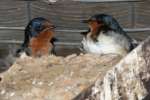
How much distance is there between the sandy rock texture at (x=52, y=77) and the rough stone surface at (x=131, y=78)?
4.8 inches

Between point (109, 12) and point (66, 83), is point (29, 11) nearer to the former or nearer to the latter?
point (109, 12)

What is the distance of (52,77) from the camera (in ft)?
9.00

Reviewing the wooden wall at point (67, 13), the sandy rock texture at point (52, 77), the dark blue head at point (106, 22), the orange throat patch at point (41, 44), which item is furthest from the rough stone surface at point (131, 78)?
the wooden wall at point (67, 13)

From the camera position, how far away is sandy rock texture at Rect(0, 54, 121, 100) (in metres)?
2.58

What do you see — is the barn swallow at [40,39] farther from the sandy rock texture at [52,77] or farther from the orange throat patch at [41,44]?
the sandy rock texture at [52,77]

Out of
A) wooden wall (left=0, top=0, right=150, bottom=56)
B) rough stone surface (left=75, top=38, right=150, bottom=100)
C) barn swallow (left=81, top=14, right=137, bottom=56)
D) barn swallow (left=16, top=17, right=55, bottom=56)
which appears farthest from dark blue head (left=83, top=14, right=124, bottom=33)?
rough stone surface (left=75, top=38, right=150, bottom=100)

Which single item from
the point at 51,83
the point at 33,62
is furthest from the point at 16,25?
the point at 51,83

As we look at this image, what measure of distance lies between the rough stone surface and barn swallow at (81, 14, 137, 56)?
3.01ft

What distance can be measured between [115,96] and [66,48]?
1657 mm

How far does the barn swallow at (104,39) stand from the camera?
329cm

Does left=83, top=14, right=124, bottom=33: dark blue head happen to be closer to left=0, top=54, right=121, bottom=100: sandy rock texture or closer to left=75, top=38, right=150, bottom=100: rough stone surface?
left=0, top=54, right=121, bottom=100: sandy rock texture

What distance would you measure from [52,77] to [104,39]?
590 mm

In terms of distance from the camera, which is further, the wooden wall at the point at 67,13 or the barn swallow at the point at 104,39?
the wooden wall at the point at 67,13

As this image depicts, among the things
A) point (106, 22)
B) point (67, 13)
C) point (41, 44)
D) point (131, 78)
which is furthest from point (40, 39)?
point (131, 78)
